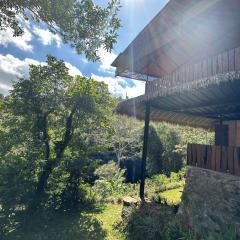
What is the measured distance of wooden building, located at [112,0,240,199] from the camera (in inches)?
279

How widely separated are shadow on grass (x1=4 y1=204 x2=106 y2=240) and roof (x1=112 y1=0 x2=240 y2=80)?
24.0ft

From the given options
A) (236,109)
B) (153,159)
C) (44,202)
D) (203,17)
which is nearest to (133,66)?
(203,17)

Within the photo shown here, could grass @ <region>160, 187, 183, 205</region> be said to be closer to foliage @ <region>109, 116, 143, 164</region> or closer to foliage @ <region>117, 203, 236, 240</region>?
foliage @ <region>117, 203, 236, 240</region>

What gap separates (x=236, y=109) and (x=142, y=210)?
18.8 ft

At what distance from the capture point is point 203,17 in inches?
430

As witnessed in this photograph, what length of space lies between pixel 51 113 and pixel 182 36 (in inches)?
273

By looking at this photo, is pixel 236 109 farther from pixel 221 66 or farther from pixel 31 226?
pixel 31 226

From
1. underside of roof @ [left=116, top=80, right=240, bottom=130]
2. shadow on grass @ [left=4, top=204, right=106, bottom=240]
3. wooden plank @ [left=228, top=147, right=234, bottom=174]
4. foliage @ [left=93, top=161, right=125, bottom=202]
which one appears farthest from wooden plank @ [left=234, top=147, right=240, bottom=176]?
foliage @ [left=93, top=161, right=125, bottom=202]

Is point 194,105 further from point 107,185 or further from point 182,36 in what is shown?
point 107,185

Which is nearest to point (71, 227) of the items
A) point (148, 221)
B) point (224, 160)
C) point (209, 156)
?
point (148, 221)

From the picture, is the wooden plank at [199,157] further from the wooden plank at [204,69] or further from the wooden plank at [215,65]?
the wooden plank at [215,65]

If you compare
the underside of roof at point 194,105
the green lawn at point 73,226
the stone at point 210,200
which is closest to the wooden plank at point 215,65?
the underside of roof at point 194,105

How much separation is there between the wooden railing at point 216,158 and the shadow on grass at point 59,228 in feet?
12.7

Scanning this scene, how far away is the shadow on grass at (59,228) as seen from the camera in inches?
326
